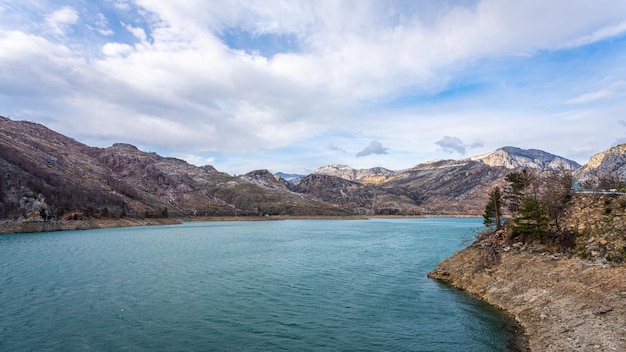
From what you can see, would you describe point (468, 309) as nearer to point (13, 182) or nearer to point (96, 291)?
point (96, 291)

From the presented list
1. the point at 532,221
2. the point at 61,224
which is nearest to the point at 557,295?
the point at 532,221

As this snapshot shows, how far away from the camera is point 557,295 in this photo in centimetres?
2622

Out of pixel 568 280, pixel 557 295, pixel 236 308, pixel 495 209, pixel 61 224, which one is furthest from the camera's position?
pixel 61 224

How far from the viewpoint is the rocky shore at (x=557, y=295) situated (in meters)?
20.2

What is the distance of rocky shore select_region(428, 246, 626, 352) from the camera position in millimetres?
20234

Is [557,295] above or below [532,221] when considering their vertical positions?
below

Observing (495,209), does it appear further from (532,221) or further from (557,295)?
(557,295)

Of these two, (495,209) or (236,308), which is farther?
(495,209)

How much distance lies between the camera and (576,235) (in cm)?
3275

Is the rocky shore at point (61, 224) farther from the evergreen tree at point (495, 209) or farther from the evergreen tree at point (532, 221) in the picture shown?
the evergreen tree at point (532, 221)

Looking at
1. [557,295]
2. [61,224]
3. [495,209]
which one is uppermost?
[495,209]

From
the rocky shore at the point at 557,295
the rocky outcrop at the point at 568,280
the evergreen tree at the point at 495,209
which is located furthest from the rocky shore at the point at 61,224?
the evergreen tree at the point at 495,209

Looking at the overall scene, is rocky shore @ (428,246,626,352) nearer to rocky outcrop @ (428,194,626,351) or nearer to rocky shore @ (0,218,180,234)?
rocky outcrop @ (428,194,626,351)

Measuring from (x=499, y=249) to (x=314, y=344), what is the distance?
26.1 m
